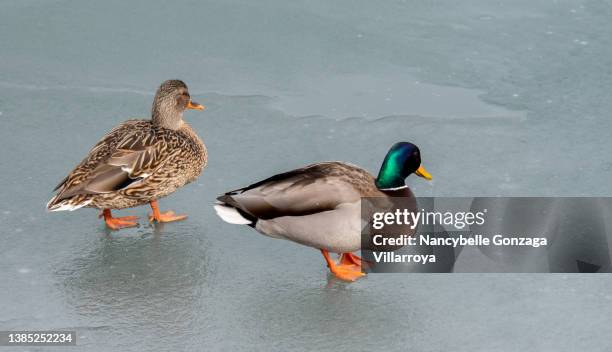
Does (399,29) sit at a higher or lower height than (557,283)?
higher

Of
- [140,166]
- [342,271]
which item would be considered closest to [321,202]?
[342,271]

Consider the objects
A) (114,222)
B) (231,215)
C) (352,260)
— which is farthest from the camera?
(114,222)

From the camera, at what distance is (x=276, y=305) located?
5371 millimetres

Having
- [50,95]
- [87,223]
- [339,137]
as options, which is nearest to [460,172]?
[339,137]

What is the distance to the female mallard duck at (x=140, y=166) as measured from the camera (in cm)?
585

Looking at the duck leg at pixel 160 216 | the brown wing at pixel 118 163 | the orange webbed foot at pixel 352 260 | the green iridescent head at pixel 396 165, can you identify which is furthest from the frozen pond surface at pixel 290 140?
the green iridescent head at pixel 396 165

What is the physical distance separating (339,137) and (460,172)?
878 mm

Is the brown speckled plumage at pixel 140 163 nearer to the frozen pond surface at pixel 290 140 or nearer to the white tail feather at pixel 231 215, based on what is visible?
the frozen pond surface at pixel 290 140

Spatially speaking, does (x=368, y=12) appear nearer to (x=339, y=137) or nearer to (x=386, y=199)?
(x=339, y=137)

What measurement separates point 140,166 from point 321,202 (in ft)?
3.55

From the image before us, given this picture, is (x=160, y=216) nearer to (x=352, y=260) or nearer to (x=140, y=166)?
(x=140, y=166)

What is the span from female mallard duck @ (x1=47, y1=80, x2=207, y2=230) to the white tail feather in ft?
1.78

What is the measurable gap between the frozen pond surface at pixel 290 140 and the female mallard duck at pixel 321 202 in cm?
24

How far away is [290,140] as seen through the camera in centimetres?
701
